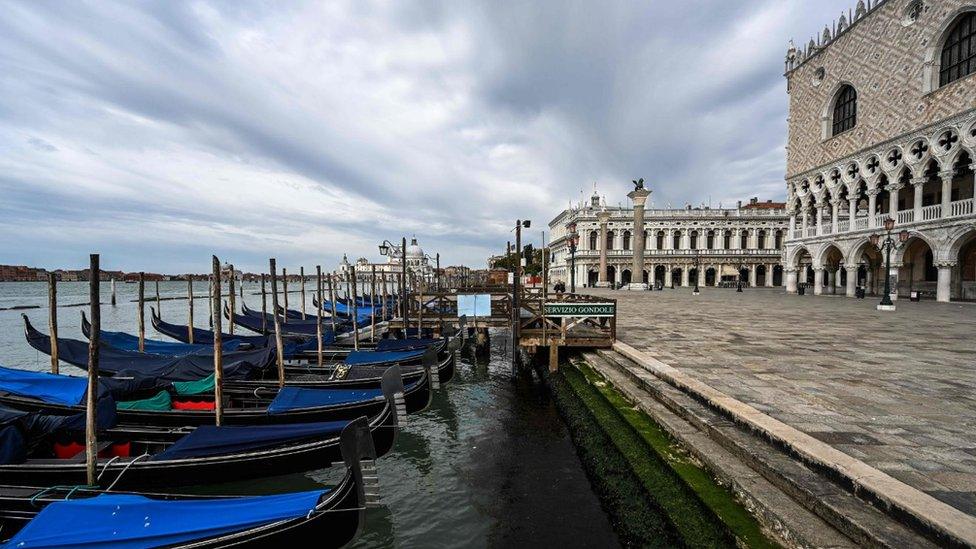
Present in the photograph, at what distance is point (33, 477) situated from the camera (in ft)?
16.1

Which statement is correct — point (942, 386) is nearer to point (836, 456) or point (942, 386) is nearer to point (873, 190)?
point (836, 456)

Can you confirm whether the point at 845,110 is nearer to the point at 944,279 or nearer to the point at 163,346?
the point at 944,279

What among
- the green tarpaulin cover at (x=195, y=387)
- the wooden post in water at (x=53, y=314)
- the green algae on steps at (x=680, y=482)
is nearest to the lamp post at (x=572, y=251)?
the green algae on steps at (x=680, y=482)

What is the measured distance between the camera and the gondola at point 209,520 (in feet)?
11.2

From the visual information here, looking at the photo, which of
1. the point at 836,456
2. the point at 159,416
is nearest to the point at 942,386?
the point at 836,456

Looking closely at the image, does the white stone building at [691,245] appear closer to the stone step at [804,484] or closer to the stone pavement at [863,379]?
the stone pavement at [863,379]

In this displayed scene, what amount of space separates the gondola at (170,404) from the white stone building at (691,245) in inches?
1758

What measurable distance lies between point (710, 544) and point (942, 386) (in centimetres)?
562

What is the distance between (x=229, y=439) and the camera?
201 inches

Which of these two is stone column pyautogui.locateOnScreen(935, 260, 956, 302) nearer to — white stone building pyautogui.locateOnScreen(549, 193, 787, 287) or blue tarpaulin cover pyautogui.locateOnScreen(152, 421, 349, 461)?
white stone building pyautogui.locateOnScreen(549, 193, 787, 287)

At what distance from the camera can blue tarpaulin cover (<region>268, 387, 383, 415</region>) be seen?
6.86m

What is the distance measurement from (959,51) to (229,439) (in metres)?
31.7

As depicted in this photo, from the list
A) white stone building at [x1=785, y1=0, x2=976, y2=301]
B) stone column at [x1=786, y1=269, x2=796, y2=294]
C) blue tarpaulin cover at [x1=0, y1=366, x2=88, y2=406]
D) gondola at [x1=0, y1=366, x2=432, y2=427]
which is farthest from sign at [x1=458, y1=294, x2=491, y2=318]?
stone column at [x1=786, y1=269, x2=796, y2=294]

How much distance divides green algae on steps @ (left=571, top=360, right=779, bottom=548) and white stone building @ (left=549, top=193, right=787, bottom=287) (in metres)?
44.5
